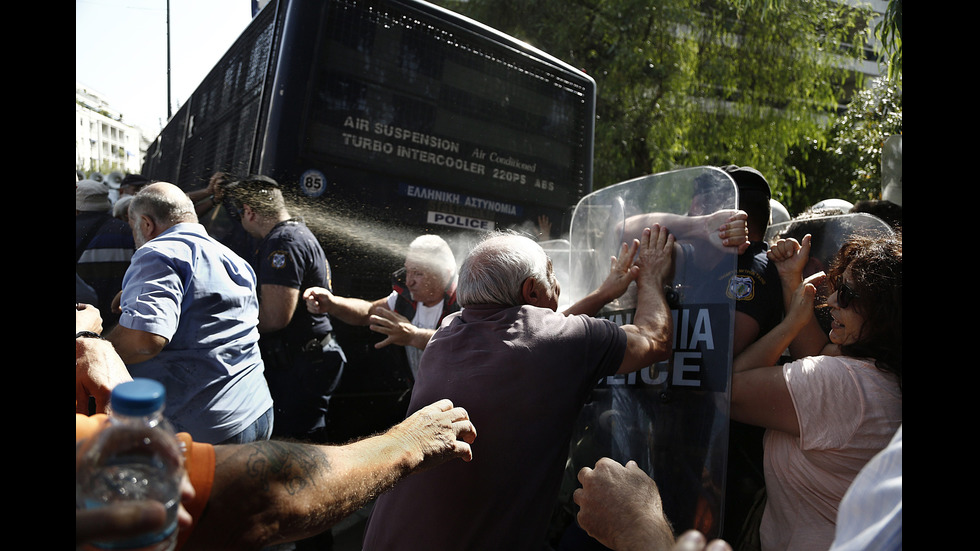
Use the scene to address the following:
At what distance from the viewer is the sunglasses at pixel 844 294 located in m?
1.67

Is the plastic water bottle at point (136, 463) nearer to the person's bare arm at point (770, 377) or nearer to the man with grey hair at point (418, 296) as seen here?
the person's bare arm at point (770, 377)

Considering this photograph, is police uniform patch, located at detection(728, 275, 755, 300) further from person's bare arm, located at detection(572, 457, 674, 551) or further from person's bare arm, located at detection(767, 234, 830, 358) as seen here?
person's bare arm, located at detection(572, 457, 674, 551)

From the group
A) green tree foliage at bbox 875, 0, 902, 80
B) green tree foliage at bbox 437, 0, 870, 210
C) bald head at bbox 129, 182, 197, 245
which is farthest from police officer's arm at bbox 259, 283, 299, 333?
green tree foliage at bbox 437, 0, 870, 210

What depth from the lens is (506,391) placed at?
5.90 ft

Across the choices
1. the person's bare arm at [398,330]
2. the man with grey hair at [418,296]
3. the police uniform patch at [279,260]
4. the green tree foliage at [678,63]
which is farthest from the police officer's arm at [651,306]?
the green tree foliage at [678,63]

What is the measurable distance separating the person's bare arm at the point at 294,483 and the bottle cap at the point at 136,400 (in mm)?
310

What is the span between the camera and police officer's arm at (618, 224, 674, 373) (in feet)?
6.44

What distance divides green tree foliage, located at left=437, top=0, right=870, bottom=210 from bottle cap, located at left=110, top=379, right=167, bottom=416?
23.9 ft

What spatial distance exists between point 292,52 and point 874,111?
28.8ft

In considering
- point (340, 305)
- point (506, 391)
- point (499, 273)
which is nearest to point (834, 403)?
point (506, 391)

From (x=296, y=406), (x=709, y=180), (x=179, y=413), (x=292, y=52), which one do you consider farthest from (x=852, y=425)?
(x=292, y=52)

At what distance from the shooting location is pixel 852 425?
1526 millimetres
